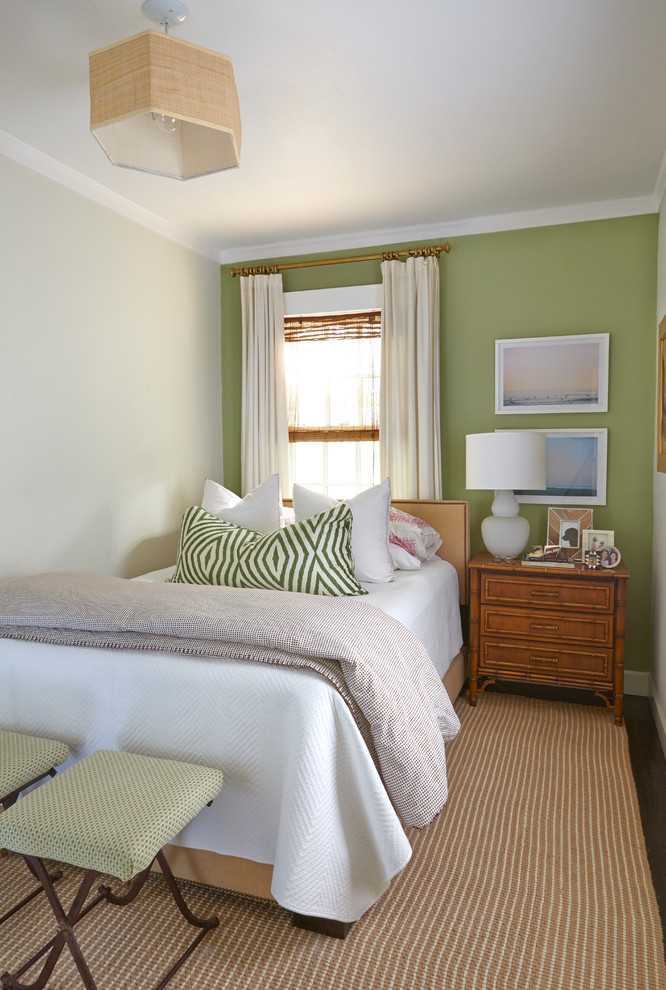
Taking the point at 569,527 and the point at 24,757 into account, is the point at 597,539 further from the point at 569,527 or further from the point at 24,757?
the point at 24,757

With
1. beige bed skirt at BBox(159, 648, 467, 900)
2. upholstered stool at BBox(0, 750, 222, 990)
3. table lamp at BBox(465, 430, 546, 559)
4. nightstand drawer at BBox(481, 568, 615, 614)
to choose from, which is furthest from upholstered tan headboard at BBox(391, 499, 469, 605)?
upholstered stool at BBox(0, 750, 222, 990)

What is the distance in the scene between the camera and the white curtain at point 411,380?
388cm

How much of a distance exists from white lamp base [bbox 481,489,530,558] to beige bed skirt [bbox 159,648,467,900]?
7.02ft

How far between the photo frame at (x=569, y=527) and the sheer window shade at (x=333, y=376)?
3.90ft

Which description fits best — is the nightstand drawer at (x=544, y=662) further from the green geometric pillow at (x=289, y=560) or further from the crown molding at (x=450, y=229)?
the crown molding at (x=450, y=229)

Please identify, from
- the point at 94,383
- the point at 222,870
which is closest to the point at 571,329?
the point at 94,383

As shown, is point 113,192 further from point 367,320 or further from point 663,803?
point 663,803

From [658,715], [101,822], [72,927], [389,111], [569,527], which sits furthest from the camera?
[569,527]

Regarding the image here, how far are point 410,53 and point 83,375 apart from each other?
6.60 ft

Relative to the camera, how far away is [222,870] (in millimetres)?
1896

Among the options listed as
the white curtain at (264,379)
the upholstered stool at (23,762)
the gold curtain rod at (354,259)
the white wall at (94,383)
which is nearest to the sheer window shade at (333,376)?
the white curtain at (264,379)

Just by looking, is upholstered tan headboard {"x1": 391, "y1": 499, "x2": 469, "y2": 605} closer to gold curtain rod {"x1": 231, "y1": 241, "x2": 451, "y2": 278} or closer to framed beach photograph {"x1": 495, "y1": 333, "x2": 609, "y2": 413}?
framed beach photograph {"x1": 495, "y1": 333, "x2": 609, "y2": 413}

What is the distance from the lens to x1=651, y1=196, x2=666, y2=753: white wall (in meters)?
3.06

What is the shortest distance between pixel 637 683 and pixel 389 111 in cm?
311
